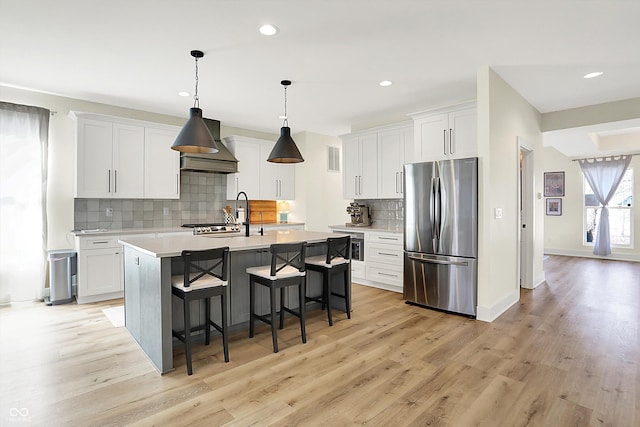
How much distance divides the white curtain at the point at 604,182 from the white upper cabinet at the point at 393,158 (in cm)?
589

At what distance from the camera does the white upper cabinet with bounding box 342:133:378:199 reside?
5559 millimetres

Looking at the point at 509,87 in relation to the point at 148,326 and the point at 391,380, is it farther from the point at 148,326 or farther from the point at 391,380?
the point at 148,326

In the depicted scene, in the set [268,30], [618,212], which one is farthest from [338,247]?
[618,212]

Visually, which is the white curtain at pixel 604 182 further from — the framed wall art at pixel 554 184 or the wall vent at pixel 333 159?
the wall vent at pixel 333 159

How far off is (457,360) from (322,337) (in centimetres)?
120

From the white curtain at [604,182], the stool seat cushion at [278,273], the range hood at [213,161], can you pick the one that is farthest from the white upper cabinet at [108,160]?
the white curtain at [604,182]

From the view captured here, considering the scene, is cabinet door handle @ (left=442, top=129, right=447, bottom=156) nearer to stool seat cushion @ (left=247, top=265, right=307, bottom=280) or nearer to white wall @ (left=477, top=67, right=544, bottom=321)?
white wall @ (left=477, top=67, right=544, bottom=321)

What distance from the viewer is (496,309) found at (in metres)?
3.83

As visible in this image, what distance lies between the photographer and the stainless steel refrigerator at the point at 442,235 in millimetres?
3746

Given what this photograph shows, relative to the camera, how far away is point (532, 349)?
296 centimetres

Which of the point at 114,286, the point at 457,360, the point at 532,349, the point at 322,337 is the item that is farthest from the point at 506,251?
the point at 114,286

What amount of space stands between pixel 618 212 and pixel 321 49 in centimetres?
854

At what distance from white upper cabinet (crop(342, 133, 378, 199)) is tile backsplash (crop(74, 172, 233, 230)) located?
226 cm

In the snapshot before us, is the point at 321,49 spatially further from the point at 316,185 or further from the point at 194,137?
the point at 316,185
